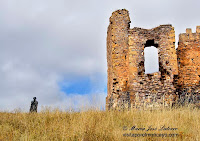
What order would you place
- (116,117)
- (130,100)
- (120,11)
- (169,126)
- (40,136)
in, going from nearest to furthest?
(40,136)
(169,126)
(116,117)
(130,100)
(120,11)

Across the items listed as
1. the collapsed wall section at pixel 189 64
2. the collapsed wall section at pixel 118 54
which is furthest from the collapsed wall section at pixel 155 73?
the collapsed wall section at pixel 189 64

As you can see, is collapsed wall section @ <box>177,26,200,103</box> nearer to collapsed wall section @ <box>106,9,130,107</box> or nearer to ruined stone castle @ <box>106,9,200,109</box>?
ruined stone castle @ <box>106,9,200,109</box>

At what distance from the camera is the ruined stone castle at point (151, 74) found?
9430 mm

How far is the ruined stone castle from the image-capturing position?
943 centimetres

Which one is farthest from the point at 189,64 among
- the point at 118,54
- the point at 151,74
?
the point at 118,54

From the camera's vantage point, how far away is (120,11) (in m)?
11.1

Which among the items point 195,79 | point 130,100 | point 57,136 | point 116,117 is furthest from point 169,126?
point 195,79

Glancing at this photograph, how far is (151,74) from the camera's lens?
31.8 feet

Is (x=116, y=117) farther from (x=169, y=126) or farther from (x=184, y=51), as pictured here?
(x=184, y=51)

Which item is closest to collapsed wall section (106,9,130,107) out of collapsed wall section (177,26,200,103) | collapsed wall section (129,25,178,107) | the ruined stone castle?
the ruined stone castle

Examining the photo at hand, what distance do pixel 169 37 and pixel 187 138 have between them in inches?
291

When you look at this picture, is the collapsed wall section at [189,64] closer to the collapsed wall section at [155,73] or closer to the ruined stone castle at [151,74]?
the ruined stone castle at [151,74]

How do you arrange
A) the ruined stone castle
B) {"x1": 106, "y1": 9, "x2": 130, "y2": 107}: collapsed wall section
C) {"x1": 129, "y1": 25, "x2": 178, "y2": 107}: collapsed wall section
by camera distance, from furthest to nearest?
{"x1": 106, "y1": 9, "x2": 130, "y2": 107}: collapsed wall section
the ruined stone castle
{"x1": 129, "y1": 25, "x2": 178, "y2": 107}: collapsed wall section

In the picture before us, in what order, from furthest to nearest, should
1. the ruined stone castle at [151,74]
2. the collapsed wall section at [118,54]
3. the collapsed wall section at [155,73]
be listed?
the collapsed wall section at [118,54]
the ruined stone castle at [151,74]
the collapsed wall section at [155,73]
